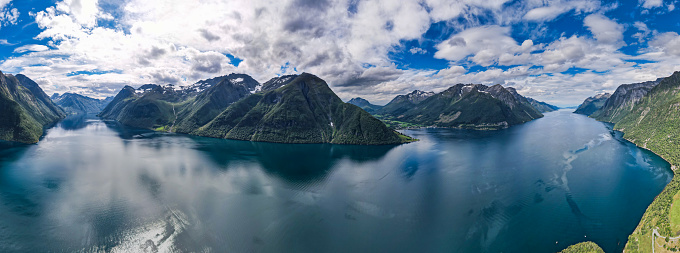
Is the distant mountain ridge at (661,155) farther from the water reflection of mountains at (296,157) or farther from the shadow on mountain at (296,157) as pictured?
the water reflection of mountains at (296,157)

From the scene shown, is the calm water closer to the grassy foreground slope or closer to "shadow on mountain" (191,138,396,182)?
"shadow on mountain" (191,138,396,182)

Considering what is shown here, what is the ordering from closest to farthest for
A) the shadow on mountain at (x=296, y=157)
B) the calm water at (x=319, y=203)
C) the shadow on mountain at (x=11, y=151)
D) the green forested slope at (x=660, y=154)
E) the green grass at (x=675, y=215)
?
the green grass at (x=675, y=215) → the green forested slope at (x=660, y=154) → the calm water at (x=319, y=203) → the shadow on mountain at (x=296, y=157) → the shadow on mountain at (x=11, y=151)

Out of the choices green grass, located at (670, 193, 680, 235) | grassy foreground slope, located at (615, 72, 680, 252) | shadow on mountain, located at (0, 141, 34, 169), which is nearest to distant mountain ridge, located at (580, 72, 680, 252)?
grassy foreground slope, located at (615, 72, 680, 252)

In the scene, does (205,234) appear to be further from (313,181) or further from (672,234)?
(672,234)

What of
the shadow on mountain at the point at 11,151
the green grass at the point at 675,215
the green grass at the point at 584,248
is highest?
the shadow on mountain at the point at 11,151

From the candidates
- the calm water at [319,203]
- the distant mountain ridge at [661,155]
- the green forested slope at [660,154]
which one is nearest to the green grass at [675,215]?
the distant mountain ridge at [661,155]

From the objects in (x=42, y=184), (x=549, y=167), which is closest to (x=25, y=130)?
(x=42, y=184)

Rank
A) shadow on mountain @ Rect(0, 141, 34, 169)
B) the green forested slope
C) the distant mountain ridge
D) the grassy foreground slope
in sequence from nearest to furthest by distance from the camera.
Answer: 1. the grassy foreground slope
2. the green forested slope
3. the distant mountain ridge
4. shadow on mountain @ Rect(0, 141, 34, 169)
